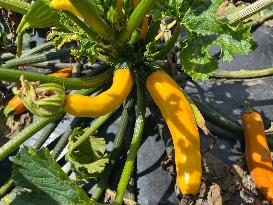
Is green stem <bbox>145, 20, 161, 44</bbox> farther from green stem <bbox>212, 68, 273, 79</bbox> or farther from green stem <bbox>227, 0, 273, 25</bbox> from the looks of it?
green stem <bbox>212, 68, 273, 79</bbox>

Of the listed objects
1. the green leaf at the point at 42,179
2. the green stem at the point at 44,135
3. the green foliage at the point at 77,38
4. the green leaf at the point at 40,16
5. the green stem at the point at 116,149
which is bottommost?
the green stem at the point at 116,149

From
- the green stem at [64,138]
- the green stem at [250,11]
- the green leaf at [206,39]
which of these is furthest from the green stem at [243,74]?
the green stem at [64,138]

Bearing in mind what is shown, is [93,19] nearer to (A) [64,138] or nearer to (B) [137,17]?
(B) [137,17]

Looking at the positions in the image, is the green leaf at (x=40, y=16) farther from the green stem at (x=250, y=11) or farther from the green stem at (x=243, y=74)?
the green stem at (x=243, y=74)

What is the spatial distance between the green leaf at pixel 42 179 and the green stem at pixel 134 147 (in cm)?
21

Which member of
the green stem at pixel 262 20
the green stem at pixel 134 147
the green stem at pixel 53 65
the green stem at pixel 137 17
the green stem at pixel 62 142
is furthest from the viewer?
the green stem at pixel 262 20

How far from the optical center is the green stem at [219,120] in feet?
8.36

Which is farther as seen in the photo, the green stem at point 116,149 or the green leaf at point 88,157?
the green stem at point 116,149

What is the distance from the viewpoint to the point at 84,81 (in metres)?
2.21

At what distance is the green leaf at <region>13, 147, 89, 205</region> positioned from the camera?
195 cm

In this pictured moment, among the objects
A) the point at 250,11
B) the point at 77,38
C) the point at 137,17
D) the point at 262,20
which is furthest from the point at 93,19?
the point at 262,20

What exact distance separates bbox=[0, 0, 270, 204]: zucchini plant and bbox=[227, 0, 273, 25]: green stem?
1 centimetres

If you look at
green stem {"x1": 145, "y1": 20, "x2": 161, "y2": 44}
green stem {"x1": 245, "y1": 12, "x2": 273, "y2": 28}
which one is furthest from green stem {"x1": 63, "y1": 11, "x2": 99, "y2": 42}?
green stem {"x1": 245, "y1": 12, "x2": 273, "y2": 28}

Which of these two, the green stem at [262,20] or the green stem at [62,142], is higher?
the green stem at [62,142]
